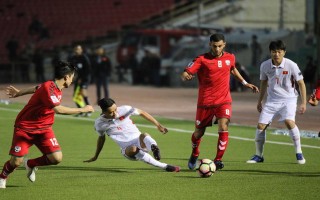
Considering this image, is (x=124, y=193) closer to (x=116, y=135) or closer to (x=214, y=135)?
(x=116, y=135)

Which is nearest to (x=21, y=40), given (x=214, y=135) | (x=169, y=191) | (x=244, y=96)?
(x=244, y=96)

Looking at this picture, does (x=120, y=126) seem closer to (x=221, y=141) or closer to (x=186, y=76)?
(x=186, y=76)

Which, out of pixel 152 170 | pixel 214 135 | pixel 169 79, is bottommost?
pixel 169 79

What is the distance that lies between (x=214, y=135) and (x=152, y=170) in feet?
22.0

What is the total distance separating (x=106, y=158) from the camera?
53.5 feet

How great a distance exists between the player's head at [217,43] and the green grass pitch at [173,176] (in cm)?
180

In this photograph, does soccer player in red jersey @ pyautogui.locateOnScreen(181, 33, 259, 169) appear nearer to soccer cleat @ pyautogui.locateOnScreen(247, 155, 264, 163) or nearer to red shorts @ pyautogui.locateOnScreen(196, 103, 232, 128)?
red shorts @ pyautogui.locateOnScreen(196, 103, 232, 128)

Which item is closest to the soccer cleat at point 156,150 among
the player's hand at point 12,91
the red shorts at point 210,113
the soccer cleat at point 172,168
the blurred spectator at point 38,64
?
the soccer cleat at point 172,168

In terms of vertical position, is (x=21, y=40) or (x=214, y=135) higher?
(x=214, y=135)

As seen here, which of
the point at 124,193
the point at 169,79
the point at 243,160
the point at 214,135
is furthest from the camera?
the point at 169,79

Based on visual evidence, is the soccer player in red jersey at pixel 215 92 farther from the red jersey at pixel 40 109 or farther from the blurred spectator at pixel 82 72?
the blurred spectator at pixel 82 72

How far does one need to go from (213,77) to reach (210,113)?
1.84 ft

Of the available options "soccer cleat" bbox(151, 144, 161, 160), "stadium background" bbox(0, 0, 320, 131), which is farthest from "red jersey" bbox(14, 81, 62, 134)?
"stadium background" bbox(0, 0, 320, 131)

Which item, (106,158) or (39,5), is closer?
(106,158)
